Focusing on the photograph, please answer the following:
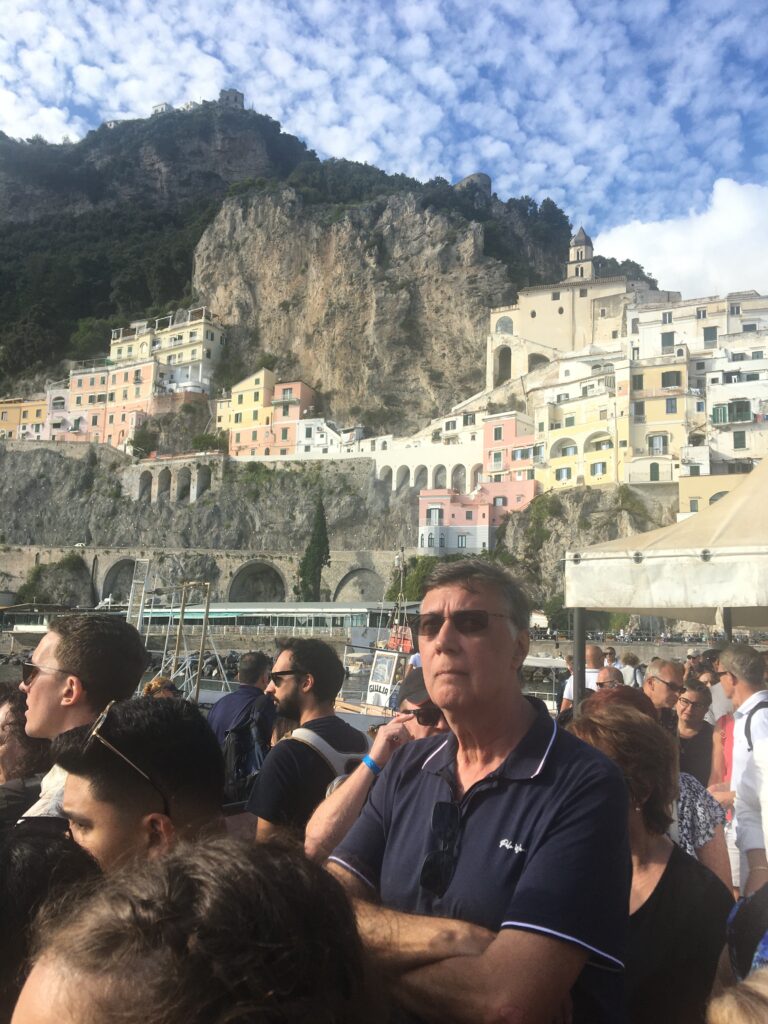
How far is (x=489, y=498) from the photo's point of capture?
45.7 meters

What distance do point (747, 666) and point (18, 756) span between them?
12.5ft

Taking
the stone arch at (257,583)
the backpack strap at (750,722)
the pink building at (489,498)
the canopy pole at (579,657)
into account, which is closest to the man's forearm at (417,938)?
the backpack strap at (750,722)

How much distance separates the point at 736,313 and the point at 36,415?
54.2 meters

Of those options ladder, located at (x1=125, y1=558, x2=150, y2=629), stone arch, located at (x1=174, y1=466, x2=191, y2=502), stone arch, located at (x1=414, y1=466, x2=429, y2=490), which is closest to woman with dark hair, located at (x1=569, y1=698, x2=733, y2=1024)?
ladder, located at (x1=125, y1=558, x2=150, y2=629)

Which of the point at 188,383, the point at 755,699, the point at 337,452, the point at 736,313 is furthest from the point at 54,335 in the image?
the point at 755,699

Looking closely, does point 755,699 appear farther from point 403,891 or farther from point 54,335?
point 54,335

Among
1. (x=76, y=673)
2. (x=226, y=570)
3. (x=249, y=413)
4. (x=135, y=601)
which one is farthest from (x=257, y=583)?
(x=76, y=673)

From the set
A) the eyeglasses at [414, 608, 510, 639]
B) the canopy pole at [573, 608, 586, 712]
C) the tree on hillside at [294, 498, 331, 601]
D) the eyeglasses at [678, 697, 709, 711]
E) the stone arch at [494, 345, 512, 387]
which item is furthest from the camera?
the stone arch at [494, 345, 512, 387]

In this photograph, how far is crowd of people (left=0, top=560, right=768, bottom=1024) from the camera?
0.89 metres

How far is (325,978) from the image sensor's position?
914mm

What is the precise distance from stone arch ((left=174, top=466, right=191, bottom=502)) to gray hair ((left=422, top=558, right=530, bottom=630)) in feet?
175

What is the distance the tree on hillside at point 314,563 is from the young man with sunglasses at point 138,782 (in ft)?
137

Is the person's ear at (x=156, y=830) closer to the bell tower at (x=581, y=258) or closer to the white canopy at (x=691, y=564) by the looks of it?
the white canopy at (x=691, y=564)

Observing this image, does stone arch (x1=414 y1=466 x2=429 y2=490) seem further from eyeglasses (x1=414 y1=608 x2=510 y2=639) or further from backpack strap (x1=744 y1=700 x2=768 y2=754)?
eyeglasses (x1=414 y1=608 x2=510 y2=639)
